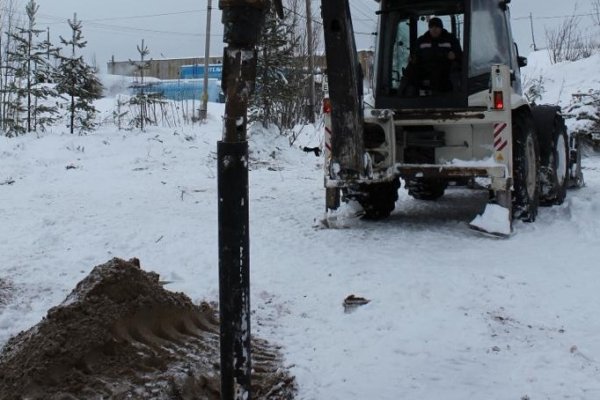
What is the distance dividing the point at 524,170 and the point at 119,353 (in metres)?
5.26

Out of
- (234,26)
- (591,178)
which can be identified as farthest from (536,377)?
(591,178)

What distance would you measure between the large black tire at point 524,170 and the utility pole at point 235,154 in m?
5.27

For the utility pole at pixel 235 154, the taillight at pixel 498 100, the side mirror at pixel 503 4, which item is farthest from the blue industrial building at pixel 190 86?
the utility pole at pixel 235 154

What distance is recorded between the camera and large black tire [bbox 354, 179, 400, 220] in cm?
756

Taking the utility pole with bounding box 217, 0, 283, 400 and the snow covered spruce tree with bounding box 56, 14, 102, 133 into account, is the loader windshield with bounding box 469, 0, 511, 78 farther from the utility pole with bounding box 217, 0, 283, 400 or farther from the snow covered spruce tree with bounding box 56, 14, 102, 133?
the snow covered spruce tree with bounding box 56, 14, 102, 133

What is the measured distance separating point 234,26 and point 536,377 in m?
2.32

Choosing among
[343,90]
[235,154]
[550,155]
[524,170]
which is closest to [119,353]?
[235,154]

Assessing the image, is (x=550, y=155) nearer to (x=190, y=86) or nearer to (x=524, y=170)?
(x=524, y=170)

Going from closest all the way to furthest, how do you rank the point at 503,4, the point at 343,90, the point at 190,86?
the point at 343,90, the point at 503,4, the point at 190,86

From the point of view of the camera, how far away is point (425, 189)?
9.24 metres

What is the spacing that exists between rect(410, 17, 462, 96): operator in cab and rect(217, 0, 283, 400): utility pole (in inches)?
202

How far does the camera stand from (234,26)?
2.35m

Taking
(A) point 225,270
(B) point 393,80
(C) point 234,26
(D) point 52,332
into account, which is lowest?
(D) point 52,332

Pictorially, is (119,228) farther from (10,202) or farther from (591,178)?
(591,178)
